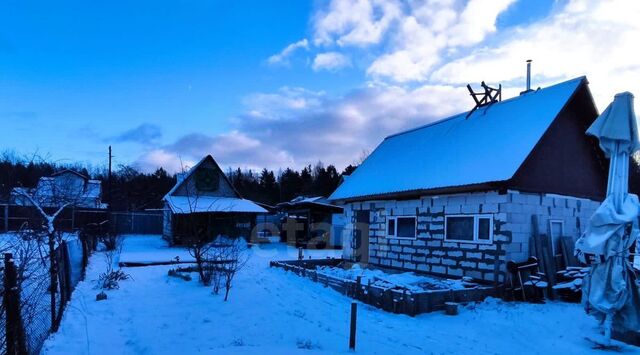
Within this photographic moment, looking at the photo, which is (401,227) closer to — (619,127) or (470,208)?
(470,208)

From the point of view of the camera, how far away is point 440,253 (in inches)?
495

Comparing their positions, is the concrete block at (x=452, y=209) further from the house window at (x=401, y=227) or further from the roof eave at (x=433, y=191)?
the house window at (x=401, y=227)

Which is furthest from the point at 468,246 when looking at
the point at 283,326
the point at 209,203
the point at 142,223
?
the point at 142,223

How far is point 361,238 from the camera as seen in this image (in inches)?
649

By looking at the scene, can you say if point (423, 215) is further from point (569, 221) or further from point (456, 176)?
point (569, 221)

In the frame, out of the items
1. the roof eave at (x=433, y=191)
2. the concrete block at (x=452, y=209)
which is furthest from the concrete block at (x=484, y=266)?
the roof eave at (x=433, y=191)

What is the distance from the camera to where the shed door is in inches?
637

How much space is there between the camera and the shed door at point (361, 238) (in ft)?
53.1

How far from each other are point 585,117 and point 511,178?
470cm

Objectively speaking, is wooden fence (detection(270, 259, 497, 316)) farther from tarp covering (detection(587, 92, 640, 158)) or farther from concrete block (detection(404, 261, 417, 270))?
tarp covering (detection(587, 92, 640, 158))

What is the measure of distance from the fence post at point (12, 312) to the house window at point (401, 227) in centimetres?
1108

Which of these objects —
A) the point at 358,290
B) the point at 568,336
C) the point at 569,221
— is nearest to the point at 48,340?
the point at 358,290

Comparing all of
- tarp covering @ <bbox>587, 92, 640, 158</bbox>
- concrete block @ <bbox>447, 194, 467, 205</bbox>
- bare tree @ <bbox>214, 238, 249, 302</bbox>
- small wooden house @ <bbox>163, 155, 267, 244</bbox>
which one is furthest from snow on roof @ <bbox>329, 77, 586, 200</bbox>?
small wooden house @ <bbox>163, 155, 267, 244</bbox>

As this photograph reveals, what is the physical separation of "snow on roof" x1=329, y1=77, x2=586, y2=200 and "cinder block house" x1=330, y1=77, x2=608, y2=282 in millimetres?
44
